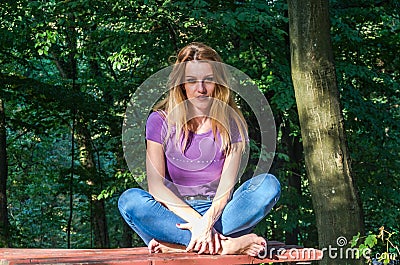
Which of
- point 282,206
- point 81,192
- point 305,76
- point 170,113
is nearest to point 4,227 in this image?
point 81,192

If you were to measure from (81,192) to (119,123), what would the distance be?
103 centimetres

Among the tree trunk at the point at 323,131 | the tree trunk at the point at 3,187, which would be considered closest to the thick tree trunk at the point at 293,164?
the tree trunk at the point at 3,187

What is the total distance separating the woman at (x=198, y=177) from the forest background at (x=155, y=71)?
2951 mm

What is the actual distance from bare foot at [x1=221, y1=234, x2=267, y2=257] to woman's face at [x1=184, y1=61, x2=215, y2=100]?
655 mm

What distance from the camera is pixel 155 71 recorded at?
23.7 feet

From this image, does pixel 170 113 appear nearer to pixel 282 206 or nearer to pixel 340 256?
pixel 340 256

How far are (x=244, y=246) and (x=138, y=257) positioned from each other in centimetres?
47

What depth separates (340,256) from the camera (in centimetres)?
394

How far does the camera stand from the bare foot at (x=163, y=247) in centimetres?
284

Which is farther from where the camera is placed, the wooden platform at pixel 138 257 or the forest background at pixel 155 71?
the forest background at pixel 155 71

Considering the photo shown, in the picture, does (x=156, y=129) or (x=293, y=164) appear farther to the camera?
(x=293, y=164)

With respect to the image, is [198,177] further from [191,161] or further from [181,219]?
[181,219]

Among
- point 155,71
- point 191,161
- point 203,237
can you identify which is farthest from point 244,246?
point 155,71

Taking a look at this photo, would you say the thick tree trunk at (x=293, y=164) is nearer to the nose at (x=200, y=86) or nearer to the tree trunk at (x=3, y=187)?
the tree trunk at (x=3, y=187)
